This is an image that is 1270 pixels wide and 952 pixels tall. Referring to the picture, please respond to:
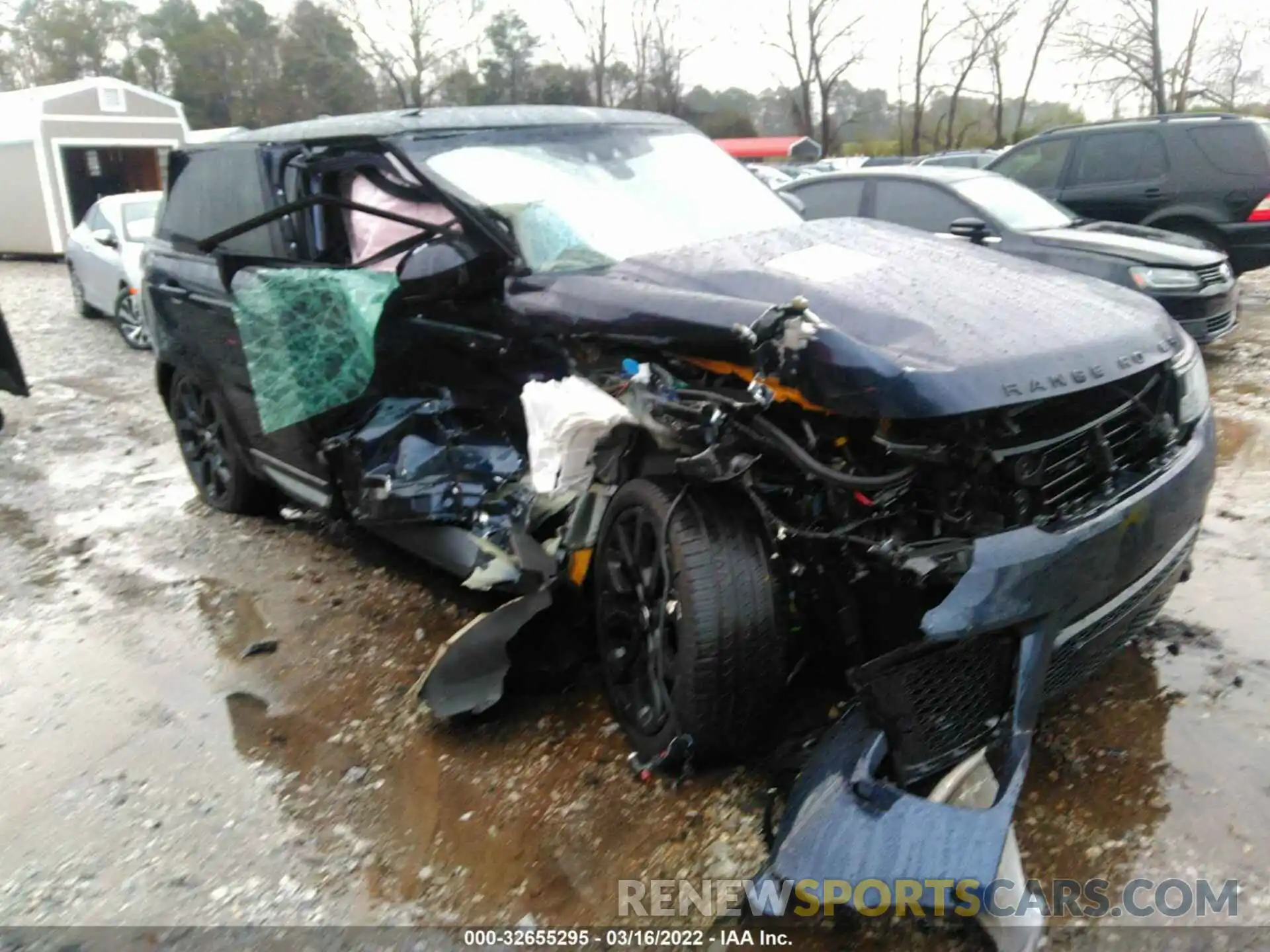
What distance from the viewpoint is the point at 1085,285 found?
320cm

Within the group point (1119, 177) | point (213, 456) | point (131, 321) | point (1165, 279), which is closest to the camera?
point (213, 456)

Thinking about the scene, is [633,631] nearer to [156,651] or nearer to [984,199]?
[156,651]

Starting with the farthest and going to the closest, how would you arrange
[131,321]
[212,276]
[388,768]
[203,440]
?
[131,321]
[203,440]
[212,276]
[388,768]

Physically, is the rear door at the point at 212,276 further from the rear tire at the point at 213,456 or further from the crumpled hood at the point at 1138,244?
the crumpled hood at the point at 1138,244

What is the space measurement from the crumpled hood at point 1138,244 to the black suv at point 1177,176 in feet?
5.20

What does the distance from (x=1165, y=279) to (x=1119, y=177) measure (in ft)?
10.1

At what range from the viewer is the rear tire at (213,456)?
5172 mm

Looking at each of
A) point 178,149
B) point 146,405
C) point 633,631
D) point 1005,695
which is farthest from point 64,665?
point 146,405

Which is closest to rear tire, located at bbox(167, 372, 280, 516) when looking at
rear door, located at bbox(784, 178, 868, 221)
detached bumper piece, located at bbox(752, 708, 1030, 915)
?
detached bumper piece, located at bbox(752, 708, 1030, 915)

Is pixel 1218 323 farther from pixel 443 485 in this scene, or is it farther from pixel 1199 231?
pixel 443 485

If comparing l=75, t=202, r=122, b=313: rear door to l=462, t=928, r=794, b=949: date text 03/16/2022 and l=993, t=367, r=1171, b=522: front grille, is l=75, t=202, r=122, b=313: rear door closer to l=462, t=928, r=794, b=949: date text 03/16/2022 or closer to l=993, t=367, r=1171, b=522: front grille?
l=462, t=928, r=794, b=949: date text 03/16/2022

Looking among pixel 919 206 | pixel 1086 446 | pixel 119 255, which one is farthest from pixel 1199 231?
pixel 119 255

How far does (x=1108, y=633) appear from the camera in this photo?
2656 millimetres

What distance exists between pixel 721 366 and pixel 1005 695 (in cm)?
110
